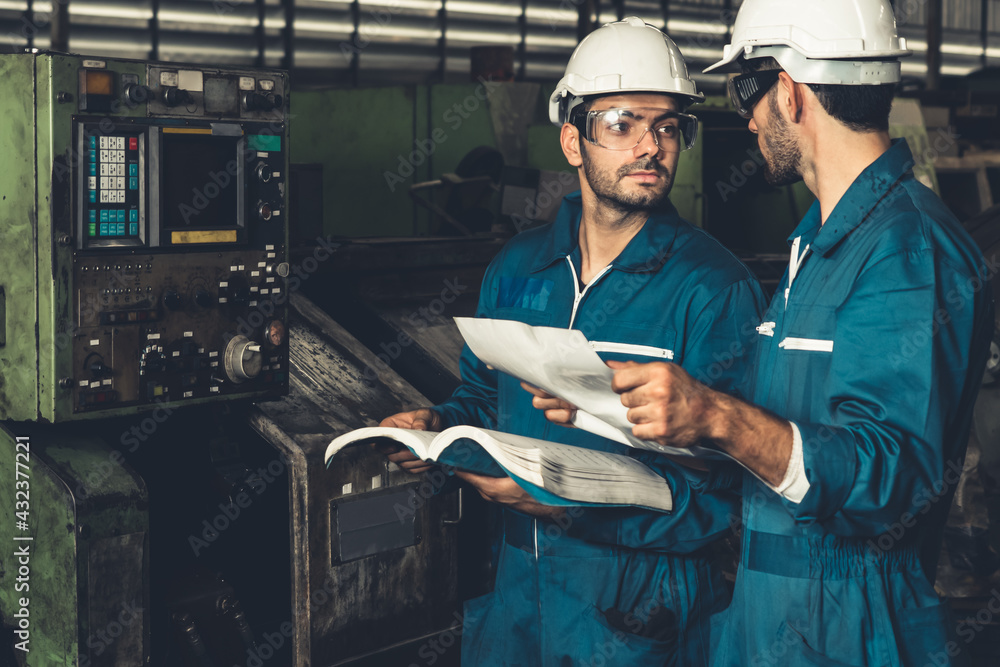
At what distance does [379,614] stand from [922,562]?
1.19 meters

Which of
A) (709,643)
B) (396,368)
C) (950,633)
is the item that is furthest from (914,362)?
(396,368)

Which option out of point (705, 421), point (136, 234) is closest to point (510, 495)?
point (705, 421)

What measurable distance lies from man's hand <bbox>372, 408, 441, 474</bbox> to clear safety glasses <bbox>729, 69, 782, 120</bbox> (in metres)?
0.73

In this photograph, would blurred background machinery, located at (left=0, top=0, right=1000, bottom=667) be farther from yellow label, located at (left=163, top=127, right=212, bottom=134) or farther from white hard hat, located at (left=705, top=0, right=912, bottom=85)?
white hard hat, located at (left=705, top=0, right=912, bottom=85)

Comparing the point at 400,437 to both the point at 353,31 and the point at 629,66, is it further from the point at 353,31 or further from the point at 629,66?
the point at 353,31

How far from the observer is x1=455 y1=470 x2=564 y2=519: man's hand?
1.54m

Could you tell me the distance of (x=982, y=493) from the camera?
278 cm

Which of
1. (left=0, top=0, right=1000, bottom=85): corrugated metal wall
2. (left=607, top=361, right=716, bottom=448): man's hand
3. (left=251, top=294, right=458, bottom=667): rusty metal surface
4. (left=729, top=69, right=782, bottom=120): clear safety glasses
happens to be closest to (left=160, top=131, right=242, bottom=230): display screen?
(left=251, top=294, right=458, bottom=667): rusty metal surface

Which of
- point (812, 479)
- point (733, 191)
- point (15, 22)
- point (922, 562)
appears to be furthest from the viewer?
point (15, 22)

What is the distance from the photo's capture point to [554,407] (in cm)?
143

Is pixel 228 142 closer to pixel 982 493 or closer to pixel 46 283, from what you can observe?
pixel 46 283

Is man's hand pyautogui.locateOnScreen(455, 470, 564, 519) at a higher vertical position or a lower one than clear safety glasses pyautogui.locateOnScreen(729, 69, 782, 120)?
lower

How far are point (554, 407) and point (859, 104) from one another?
1.82 feet

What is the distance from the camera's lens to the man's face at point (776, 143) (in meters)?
1.31
